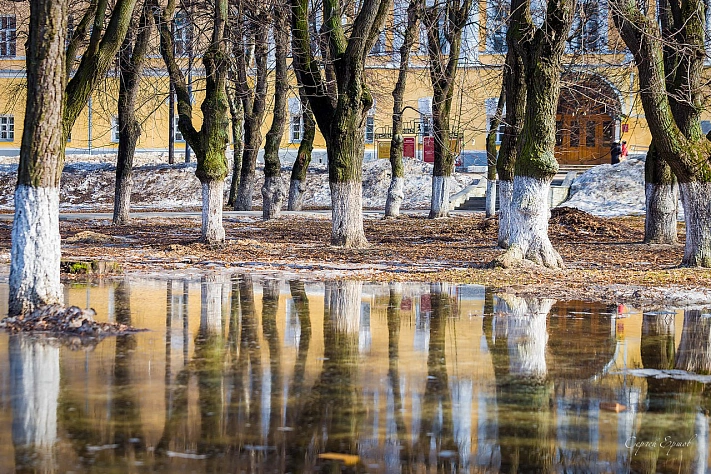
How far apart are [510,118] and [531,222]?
3.85m

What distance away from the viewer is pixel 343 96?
59.3 feet

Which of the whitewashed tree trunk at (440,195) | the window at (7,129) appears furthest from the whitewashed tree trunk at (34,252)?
the window at (7,129)

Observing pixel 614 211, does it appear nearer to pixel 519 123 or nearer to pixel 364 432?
pixel 519 123

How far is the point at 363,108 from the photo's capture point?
18.4 m

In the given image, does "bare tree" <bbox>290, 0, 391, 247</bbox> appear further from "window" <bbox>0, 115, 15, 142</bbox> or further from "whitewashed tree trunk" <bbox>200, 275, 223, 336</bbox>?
"window" <bbox>0, 115, 15, 142</bbox>

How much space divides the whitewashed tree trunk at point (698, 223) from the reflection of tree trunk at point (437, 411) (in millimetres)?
7033

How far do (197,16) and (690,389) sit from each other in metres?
17.4

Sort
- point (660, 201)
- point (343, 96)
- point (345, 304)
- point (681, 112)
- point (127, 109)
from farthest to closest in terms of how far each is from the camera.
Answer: point (127, 109) < point (660, 201) < point (343, 96) < point (681, 112) < point (345, 304)

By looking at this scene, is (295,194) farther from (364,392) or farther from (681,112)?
(364,392)

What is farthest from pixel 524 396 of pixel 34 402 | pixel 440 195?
pixel 440 195

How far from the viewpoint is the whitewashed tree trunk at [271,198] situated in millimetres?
28500

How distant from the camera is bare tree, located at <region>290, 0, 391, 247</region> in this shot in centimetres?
1789

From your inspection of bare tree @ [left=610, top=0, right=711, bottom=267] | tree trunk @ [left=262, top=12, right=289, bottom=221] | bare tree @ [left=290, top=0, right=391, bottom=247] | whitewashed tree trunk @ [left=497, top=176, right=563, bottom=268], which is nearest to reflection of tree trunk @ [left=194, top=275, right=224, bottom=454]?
whitewashed tree trunk @ [left=497, top=176, right=563, bottom=268]

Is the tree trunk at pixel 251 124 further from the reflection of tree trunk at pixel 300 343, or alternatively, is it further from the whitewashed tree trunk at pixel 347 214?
the reflection of tree trunk at pixel 300 343
